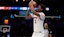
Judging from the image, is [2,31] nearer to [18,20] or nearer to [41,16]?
[18,20]

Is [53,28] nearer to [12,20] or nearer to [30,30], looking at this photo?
[30,30]

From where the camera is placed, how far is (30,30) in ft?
23.6

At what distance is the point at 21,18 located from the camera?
23.2 ft

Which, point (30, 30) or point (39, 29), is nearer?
point (39, 29)

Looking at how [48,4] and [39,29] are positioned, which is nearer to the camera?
[39,29]

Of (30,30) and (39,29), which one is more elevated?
(39,29)

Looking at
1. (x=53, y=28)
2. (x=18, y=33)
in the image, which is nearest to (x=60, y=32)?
(x=53, y=28)

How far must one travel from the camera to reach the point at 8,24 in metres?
6.92

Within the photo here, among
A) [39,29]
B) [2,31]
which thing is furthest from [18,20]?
[39,29]

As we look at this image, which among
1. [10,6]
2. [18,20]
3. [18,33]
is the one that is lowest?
[18,33]

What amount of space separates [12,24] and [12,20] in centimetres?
14

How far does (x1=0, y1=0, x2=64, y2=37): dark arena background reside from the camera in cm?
691

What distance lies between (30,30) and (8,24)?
2.77ft

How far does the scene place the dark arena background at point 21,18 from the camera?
6906 millimetres
